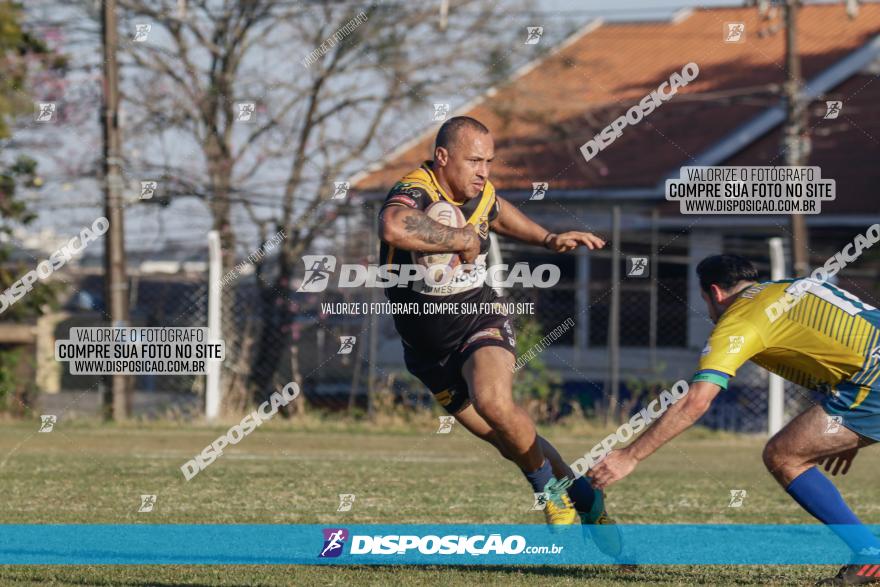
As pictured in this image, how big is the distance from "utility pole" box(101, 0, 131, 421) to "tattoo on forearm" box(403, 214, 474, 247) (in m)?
11.9

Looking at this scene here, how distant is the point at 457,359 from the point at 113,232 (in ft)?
40.2

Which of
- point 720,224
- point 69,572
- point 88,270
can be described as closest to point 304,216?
point 720,224

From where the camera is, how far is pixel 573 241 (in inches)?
276

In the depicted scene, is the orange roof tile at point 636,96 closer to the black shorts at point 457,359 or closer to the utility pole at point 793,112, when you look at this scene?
the utility pole at point 793,112

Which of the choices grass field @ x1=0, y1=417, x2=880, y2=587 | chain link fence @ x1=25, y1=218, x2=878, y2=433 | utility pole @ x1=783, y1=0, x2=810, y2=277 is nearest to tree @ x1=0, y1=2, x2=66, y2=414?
chain link fence @ x1=25, y1=218, x2=878, y2=433

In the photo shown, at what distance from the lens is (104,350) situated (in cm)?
1541

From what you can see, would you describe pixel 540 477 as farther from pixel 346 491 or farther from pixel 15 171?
pixel 15 171

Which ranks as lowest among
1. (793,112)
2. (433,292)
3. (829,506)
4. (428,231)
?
(829,506)

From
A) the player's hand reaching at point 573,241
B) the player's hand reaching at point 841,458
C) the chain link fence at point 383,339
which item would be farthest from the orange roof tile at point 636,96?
the player's hand reaching at point 841,458

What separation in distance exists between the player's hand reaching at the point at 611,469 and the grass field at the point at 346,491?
4.06 ft

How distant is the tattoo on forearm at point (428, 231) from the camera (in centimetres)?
642

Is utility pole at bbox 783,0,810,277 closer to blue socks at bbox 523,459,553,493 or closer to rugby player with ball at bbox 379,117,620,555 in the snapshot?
rugby player with ball at bbox 379,117,620,555

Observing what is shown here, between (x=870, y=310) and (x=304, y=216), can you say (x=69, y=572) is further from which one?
(x=304, y=216)

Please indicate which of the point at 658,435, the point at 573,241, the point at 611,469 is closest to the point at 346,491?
the point at 573,241
